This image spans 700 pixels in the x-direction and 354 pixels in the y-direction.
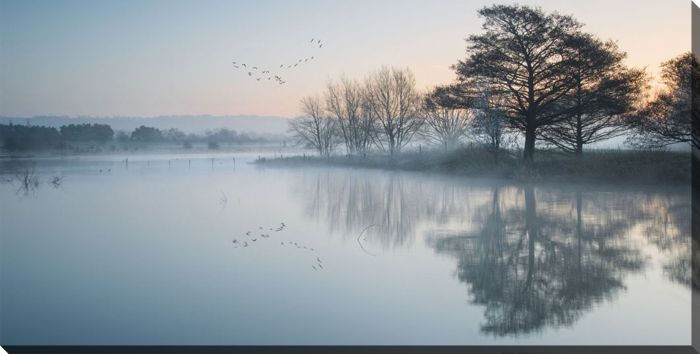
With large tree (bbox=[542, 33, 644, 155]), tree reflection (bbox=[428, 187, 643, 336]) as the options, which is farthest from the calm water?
large tree (bbox=[542, 33, 644, 155])

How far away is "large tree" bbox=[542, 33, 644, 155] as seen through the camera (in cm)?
2703

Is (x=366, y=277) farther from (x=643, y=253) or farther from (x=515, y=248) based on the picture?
(x=643, y=253)

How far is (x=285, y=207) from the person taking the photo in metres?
19.8

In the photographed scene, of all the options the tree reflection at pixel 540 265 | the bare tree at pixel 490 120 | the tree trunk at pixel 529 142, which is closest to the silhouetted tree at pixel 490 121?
the bare tree at pixel 490 120

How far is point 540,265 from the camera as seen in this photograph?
9.93 m

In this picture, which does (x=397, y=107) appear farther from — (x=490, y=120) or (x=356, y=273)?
(x=356, y=273)

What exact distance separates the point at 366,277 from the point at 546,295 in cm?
284

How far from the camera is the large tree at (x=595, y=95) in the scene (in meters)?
27.0

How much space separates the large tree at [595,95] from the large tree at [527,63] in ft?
1.43

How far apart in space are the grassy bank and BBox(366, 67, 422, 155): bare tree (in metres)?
8.37

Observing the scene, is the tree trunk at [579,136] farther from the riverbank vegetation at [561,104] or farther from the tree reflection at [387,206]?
the tree reflection at [387,206]

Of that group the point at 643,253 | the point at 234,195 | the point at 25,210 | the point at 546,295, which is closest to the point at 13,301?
the point at 546,295

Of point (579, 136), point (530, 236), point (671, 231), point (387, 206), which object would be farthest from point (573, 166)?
point (530, 236)

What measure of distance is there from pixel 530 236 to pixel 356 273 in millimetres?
4753
